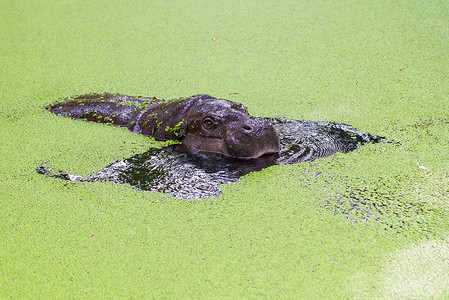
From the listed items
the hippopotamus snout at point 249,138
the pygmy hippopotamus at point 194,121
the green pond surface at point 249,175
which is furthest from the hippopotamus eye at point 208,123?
the green pond surface at point 249,175

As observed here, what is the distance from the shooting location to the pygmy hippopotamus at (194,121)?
3328 millimetres

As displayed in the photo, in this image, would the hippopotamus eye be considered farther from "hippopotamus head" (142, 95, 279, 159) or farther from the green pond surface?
the green pond surface

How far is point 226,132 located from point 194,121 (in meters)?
0.30

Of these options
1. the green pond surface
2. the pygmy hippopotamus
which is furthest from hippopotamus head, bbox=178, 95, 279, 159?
the green pond surface

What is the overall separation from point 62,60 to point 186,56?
1499 millimetres

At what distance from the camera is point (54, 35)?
19.6 ft

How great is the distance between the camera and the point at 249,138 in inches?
130

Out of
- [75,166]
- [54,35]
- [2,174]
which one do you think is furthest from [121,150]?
[54,35]

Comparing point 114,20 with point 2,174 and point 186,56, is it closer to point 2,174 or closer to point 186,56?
point 186,56

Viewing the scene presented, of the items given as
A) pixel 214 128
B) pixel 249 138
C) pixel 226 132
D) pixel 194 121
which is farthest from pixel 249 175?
pixel 194 121

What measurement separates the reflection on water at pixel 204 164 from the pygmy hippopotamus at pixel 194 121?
0.31 feet

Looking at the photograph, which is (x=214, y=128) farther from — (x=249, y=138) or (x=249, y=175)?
(x=249, y=175)

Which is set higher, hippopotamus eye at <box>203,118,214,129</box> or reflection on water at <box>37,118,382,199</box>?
hippopotamus eye at <box>203,118,214,129</box>

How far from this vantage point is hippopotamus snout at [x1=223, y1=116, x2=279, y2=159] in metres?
3.30
